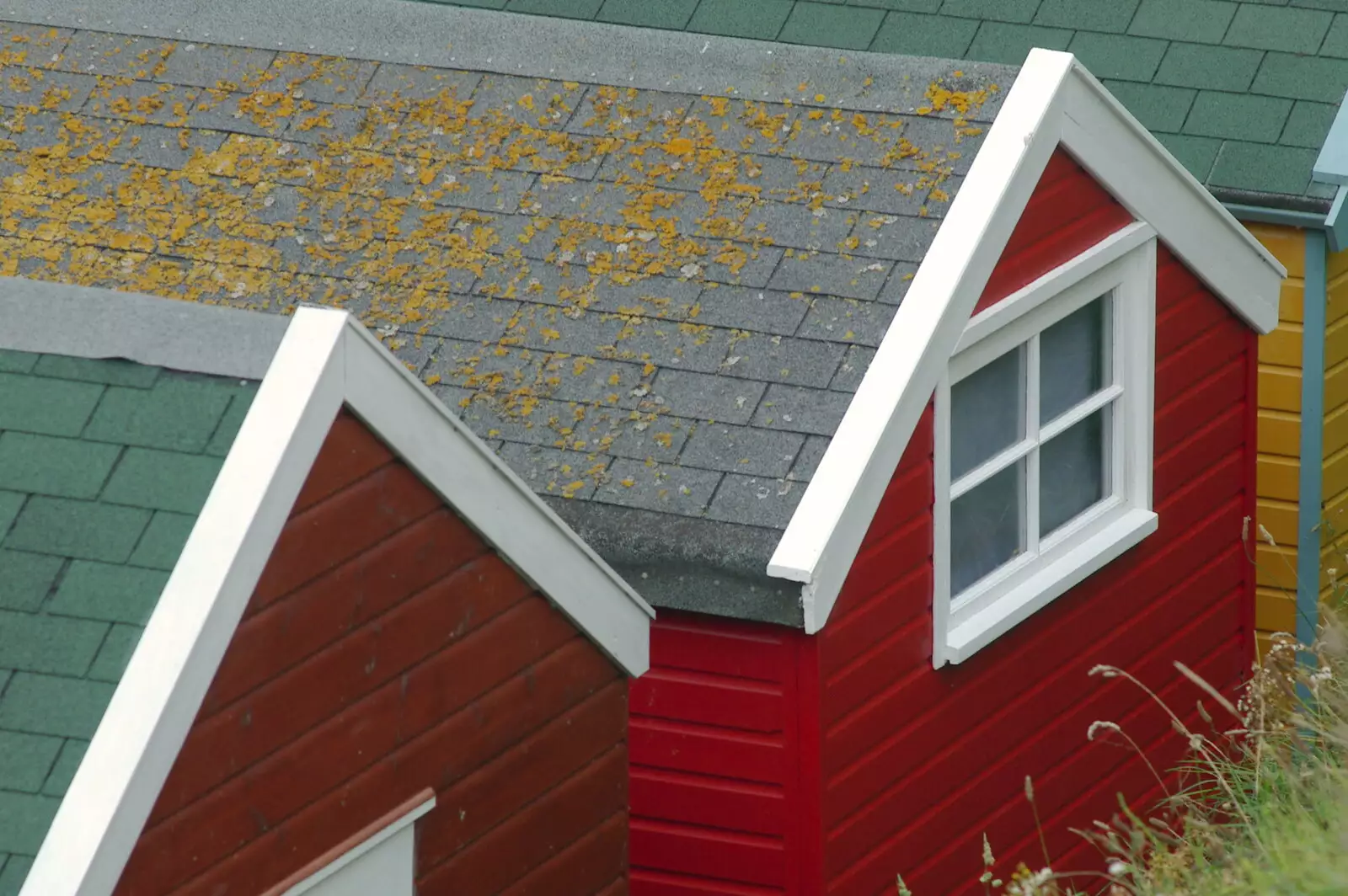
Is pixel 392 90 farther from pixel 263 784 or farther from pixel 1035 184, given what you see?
pixel 263 784

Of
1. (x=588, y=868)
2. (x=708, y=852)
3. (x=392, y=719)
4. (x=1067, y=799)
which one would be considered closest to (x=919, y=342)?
(x=708, y=852)

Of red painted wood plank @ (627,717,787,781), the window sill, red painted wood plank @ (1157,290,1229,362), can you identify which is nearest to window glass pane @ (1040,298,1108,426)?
red painted wood plank @ (1157,290,1229,362)

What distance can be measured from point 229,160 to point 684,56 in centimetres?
166

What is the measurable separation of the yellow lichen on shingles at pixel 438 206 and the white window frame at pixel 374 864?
194cm

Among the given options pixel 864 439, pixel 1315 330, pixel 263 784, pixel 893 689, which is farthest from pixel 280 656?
pixel 1315 330

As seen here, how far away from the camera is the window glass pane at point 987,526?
732cm

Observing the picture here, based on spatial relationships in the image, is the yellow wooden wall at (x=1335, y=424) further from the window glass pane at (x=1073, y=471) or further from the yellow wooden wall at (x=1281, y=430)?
the window glass pane at (x=1073, y=471)

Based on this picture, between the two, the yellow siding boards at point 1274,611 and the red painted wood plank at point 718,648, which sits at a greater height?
the yellow siding boards at point 1274,611

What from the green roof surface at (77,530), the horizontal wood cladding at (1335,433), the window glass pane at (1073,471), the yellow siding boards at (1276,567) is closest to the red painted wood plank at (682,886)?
the window glass pane at (1073,471)

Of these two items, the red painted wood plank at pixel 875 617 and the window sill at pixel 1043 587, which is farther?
the window sill at pixel 1043 587

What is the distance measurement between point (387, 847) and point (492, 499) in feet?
2.84

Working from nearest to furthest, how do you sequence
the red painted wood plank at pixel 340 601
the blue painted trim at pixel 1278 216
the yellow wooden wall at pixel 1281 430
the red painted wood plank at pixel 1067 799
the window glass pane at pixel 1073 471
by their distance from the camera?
the red painted wood plank at pixel 340 601 → the red painted wood plank at pixel 1067 799 → the window glass pane at pixel 1073 471 → the blue painted trim at pixel 1278 216 → the yellow wooden wall at pixel 1281 430

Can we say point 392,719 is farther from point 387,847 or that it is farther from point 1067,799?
point 1067,799

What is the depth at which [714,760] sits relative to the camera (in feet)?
22.8
